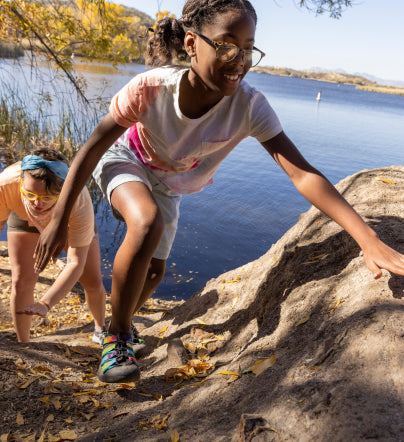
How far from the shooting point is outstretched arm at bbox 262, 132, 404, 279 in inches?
76.7

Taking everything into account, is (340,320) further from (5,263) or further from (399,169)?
(5,263)

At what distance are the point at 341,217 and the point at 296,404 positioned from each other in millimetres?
1001

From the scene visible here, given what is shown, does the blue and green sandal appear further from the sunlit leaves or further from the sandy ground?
the sunlit leaves

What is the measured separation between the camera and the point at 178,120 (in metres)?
2.30

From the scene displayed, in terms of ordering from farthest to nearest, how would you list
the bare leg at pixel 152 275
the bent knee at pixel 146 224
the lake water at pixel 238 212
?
the lake water at pixel 238 212
the bare leg at pixel 152 275
the bent knee at pixel 146 224

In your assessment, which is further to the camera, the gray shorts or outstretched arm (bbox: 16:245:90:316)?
outstretched arm (bbox: 16:245:90:316)

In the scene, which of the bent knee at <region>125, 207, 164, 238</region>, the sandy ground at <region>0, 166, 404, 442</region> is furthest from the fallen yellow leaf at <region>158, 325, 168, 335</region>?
the bent knee at <region>125, 207, 164, 238</region>

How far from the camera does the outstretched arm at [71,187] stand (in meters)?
2.20

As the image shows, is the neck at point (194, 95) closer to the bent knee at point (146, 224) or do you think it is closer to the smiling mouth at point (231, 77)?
the smiling mouth at point (231, 77)

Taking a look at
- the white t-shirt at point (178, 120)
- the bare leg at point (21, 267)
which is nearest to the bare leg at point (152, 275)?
the bare leg at point (21, 267)

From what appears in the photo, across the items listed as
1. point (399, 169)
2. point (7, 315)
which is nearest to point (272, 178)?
point (399, 169)

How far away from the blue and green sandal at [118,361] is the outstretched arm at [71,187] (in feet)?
1.84

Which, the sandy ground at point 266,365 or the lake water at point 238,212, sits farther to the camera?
the lake water at point 238,212

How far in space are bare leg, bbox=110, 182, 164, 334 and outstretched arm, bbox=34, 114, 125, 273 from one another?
0.21 metres
